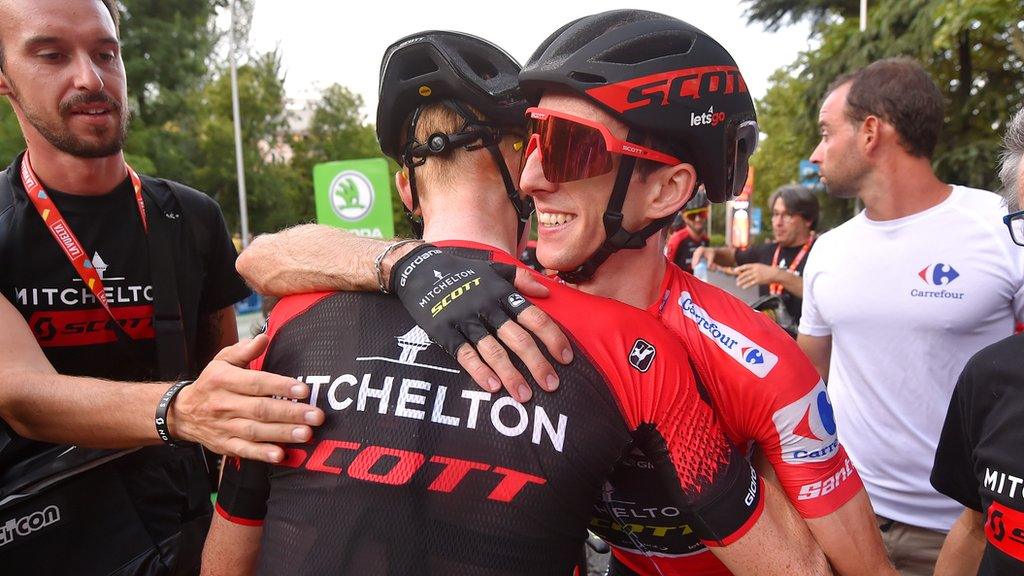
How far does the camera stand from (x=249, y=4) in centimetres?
3916

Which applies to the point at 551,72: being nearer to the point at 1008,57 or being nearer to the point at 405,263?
the point at 405,263

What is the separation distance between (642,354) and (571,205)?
0.62m

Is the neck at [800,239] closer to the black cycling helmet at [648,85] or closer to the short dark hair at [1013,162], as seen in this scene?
the short dark hair at [1013,162]

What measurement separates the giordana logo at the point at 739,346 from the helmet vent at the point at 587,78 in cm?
72

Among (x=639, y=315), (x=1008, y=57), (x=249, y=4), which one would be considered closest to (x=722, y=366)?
(x=639, y=315)

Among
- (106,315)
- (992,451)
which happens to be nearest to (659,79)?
(992,451)

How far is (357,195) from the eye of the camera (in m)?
9.52

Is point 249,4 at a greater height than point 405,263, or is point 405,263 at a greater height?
point 249,4

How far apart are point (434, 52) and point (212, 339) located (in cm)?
190

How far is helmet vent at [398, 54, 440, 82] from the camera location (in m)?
2.13

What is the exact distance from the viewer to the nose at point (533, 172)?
1.89 meters

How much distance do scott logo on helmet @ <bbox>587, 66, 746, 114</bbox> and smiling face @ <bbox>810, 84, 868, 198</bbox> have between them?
72.6 inches

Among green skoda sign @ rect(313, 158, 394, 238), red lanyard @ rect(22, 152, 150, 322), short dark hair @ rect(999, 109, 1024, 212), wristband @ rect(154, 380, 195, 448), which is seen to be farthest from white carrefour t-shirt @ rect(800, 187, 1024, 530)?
green skoda sign @ rect(313, 158, 394, 238)

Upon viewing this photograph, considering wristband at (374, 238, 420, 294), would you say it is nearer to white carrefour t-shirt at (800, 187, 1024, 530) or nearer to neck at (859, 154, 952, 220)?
white carrefour t-shirt at (800, 187, 1024, 530)
